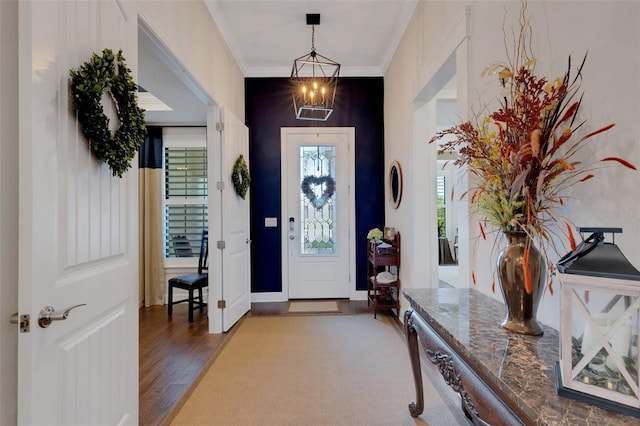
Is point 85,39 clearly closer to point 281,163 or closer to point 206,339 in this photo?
point 206,339

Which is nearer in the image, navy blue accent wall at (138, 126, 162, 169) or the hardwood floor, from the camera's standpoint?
the hardwood floor

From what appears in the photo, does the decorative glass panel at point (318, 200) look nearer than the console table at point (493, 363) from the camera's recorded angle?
No

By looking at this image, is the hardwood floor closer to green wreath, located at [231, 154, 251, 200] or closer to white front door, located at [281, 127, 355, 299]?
white front door, located at [281, 127, 355, 299]

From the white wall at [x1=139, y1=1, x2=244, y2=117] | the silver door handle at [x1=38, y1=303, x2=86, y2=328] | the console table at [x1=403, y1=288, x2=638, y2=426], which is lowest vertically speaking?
the console table at [x1=403, y1=288, x2=638, y2=426]

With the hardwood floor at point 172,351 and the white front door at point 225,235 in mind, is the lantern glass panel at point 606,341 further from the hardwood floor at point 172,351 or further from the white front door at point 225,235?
the white front door at point 225,235

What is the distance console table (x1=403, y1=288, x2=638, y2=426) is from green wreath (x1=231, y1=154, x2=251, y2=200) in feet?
8.41

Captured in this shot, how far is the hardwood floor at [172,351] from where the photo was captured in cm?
213

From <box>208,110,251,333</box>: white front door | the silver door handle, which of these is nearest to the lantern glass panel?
the silver door handle

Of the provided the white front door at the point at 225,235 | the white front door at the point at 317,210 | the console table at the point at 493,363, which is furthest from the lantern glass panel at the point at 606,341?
the white front door at the point at 317,210

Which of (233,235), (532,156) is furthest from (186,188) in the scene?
(532,156)

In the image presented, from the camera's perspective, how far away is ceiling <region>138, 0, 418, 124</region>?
3.08m

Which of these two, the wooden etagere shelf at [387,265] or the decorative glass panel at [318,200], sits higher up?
the decorative glass panel at [318,200]

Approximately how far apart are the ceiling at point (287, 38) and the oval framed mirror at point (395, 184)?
1.42 m

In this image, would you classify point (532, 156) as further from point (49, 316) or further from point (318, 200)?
point (318, 200)
